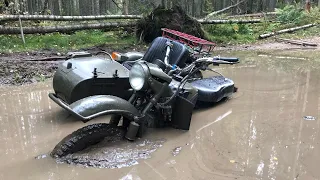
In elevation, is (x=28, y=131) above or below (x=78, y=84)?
below

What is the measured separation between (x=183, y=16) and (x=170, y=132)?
873 centimetres

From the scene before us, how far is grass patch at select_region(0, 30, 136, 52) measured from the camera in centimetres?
1060

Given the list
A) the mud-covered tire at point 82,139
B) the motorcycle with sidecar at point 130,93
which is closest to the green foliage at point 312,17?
the motorcycle with sidecar at point 130,93

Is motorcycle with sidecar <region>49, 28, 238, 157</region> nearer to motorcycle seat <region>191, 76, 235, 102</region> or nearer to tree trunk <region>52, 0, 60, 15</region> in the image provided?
motorcycle seat <region>191, 76, 235, 102</region>

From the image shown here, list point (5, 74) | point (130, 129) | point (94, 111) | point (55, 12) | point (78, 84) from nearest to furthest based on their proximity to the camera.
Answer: point (94, 111) < point (130, 129) < point (78, 84) < point (5, 74) < point (55, 12)

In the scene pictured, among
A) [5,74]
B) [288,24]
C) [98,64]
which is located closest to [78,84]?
[98,64]

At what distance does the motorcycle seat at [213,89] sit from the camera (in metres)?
5.56

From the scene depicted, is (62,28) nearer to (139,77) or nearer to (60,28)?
(60,28)

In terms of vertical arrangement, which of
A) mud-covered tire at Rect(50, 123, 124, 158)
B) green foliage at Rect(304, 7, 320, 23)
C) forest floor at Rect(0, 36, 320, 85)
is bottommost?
mud-covered tire at Rect(50, 123, 124, 158)

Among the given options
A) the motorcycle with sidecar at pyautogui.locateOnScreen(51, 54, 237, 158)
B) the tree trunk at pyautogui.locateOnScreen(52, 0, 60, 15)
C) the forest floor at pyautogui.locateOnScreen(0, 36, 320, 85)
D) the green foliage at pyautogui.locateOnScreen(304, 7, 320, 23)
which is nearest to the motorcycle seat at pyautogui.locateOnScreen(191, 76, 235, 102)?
the motorcycle with sidecar at pyautogui.locateOnScreen(51, 54, 237, 158)

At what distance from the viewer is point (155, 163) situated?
3719 millimetres

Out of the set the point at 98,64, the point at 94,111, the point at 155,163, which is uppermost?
the point at 98,64

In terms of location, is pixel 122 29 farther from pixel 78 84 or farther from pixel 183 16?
pixel 78 84

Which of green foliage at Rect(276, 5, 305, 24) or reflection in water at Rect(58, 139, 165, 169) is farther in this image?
green foliage at Rect(276, 5, 305, 24)
